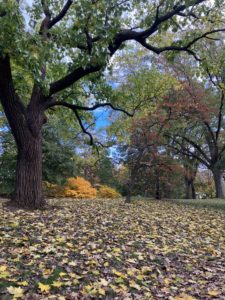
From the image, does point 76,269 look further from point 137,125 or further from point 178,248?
point 137,125

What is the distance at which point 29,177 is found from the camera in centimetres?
695

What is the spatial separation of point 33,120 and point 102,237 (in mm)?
3359

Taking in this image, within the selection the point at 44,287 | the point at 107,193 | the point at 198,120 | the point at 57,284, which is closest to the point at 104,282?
the point at 57,284

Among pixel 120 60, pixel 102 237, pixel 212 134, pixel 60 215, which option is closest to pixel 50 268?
pixel 102 237

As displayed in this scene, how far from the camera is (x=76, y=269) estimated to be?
3514mm

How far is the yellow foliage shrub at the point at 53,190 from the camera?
56.2ft

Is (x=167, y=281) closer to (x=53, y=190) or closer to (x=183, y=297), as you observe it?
(x=183, y=297)

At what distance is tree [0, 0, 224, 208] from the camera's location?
531 cm

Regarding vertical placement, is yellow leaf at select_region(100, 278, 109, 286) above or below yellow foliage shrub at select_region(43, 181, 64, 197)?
below

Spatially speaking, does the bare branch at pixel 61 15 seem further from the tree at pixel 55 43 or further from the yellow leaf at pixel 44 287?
the yellow leaf at pixel 44 287

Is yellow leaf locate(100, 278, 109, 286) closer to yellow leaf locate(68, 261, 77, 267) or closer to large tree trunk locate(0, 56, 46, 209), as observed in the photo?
yellow leaf locate(68, 261, 77, 267)

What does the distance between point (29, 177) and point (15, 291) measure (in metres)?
4.40

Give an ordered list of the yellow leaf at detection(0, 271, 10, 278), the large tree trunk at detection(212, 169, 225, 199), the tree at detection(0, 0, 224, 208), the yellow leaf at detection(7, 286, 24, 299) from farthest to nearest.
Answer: the large tree trunk at detection(212, 169, 225, 199), the tree at detection(0, 0, 224, 208), the yellow leaf at detection(0, 271, 10, 278), the yellow leaf at detection(7, 286, 24, 299)

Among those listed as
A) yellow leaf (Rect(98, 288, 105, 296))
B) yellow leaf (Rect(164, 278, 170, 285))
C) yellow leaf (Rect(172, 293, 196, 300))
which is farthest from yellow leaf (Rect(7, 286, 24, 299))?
yellow leaf (Rect(164, 278, 170, 285))
